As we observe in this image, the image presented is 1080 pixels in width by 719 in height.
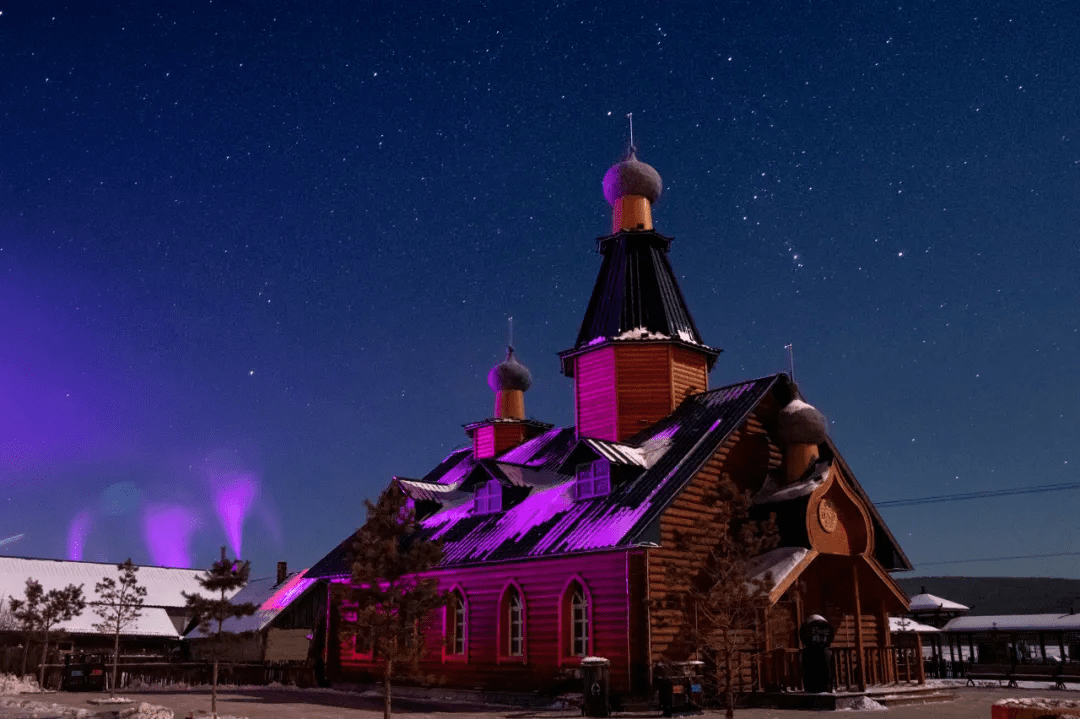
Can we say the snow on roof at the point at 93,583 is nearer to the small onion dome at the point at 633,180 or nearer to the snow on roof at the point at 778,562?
the small onion dome at the point at 633,180

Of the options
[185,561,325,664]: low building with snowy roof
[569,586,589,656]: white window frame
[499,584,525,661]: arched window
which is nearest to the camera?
[569,586,589,656]: white window frame

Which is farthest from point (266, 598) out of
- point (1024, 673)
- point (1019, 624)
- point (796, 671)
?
point (1019, 624)

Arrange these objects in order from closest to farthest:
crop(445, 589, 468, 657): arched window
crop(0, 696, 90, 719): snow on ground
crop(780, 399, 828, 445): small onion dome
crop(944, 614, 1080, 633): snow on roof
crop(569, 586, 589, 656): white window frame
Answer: crop(0, 696, 90, 719): snow on ground, crop(569, 586, 589, 656): white window frame, crop(780, 399, 828, 445): small onion dome, crop(445, 589, 468, 657): arched window, crop(944, 614, 1080, 633): snow on roof

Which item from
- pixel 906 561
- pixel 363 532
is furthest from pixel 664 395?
pixel 363 532

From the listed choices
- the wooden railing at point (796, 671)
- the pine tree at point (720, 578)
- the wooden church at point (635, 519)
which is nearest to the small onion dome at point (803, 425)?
the wooden church at point (635, 519)

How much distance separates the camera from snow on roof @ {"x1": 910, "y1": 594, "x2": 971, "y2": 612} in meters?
45.7

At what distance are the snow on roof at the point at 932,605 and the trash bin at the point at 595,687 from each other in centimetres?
2686

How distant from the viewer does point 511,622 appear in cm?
2919

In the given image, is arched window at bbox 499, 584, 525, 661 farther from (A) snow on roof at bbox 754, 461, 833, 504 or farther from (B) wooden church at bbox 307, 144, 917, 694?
(A) snow on roof at bbox 754, 461, 833, 504

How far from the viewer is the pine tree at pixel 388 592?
765 inches

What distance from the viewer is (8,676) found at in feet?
124

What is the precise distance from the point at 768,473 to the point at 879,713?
8.33 metres

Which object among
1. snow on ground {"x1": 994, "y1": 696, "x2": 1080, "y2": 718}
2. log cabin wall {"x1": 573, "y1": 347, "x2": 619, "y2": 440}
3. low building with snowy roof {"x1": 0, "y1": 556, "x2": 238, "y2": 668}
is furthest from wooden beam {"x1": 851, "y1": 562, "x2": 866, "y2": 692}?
low building with snowy roof {"x1": 0, "y1": 556, "x2": 238, "y2": 668}

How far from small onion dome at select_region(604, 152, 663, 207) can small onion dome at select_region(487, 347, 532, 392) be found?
10.8 meters
